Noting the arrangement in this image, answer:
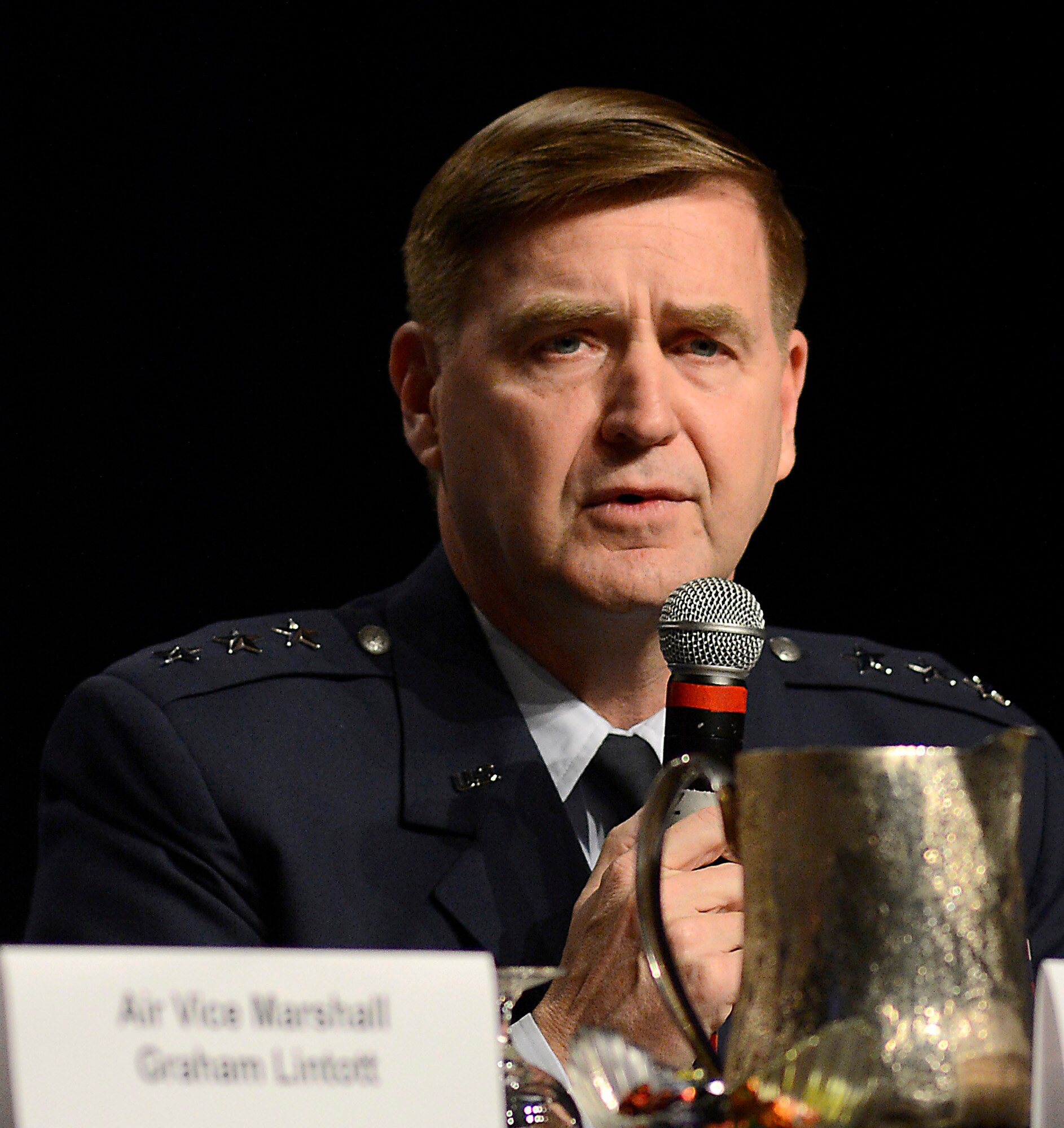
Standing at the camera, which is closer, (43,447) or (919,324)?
(43,447)

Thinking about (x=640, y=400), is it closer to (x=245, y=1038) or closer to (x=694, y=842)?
(x=694, y=842)

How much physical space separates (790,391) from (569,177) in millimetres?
486

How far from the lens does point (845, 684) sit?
202 cm

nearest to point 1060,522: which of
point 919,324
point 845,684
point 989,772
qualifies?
point 919,324

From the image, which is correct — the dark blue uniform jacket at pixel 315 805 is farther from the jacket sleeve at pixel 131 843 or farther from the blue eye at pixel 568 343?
the blue eye at pixel 568 343

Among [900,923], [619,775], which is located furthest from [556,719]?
[900,923]

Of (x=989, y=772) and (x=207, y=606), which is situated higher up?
(x=207, y=606)

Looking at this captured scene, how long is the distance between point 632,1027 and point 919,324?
1.61 metres

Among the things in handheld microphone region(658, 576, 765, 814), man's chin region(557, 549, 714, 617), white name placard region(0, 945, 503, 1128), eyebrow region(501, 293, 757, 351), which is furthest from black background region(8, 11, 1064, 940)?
white name placard region(0, 945, 503, 1128)

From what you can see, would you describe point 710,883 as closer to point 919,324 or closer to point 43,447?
point 43,447

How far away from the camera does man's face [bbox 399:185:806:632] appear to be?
64.6 inches

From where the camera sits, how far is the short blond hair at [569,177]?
5.62ft

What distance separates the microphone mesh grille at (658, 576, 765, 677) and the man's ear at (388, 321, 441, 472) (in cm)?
70

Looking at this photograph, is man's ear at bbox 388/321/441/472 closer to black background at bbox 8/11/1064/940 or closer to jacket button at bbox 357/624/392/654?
jacket button at bbox 357/624/392/654
